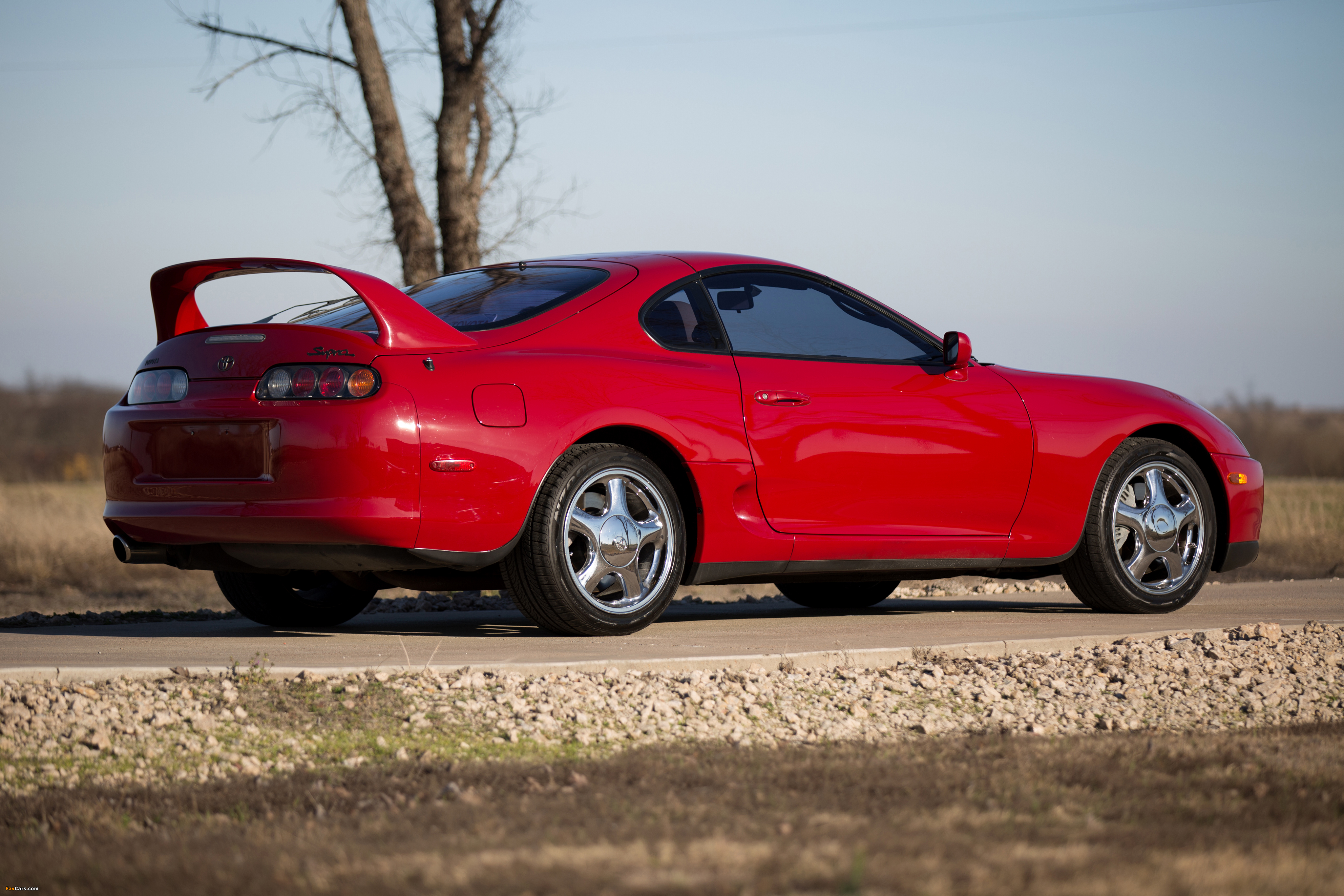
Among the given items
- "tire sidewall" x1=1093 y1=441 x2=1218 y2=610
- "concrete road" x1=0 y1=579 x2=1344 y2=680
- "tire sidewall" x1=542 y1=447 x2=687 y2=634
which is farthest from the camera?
"tire sidewall" x1=1093 y1=441 x2=1218 y2=610

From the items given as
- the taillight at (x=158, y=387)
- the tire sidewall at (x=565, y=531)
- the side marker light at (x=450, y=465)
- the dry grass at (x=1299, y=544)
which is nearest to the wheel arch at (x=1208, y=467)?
the tire sidewall at (x=565, y=531)

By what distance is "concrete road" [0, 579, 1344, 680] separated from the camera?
5117 millimetres

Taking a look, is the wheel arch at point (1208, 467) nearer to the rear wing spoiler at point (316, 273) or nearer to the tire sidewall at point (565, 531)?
the tire sidewall at point (565, 531)

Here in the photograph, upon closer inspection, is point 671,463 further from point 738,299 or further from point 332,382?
point 332,382

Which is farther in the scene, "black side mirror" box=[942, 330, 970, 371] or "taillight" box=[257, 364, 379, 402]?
"black side mirror" box=[942, 330, 970, 371]

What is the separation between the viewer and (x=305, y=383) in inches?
207

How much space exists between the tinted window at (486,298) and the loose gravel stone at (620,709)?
1.52 metres

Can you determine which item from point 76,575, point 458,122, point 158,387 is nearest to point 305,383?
point 158,387

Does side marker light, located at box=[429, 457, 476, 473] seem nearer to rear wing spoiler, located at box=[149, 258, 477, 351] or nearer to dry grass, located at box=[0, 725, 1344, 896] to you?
rear wing spoiler, located at box=[149, 258, 477, 351]

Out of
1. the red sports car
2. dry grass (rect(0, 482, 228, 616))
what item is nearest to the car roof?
the red sports car

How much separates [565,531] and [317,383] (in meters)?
1.06

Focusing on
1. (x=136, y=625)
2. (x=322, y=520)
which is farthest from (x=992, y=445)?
(x=136, y=625)

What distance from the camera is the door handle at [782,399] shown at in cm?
601

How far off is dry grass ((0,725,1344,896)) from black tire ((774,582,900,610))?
3954 millimetres
